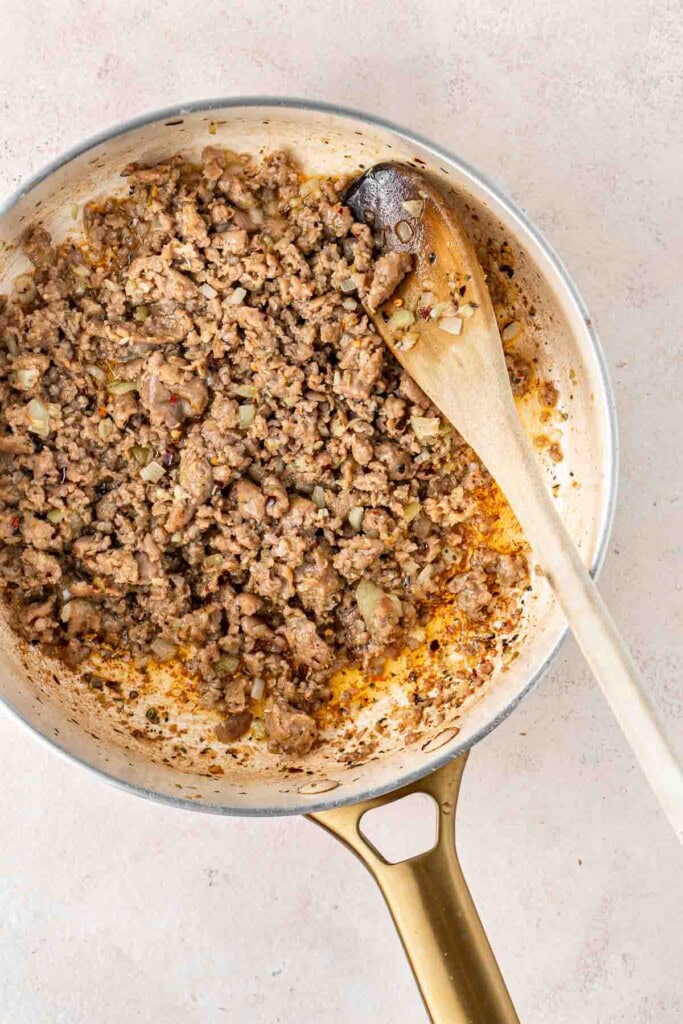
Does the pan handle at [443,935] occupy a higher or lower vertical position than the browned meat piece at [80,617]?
lower

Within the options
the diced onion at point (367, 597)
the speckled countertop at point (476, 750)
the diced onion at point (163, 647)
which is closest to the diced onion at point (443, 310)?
the speckled countertop at point (476, 750)

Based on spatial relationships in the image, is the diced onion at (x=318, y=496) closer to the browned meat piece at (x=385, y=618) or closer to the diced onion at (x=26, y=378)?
the browned meat piece at (x=385, y=618)

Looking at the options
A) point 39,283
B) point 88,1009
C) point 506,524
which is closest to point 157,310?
point 39,283

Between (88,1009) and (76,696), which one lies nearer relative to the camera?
(76,696)

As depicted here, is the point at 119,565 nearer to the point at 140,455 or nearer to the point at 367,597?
the point at 140,455

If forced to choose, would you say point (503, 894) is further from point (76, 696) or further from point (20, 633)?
point (20, 633)

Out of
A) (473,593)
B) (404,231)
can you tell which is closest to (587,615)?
(473,593)
